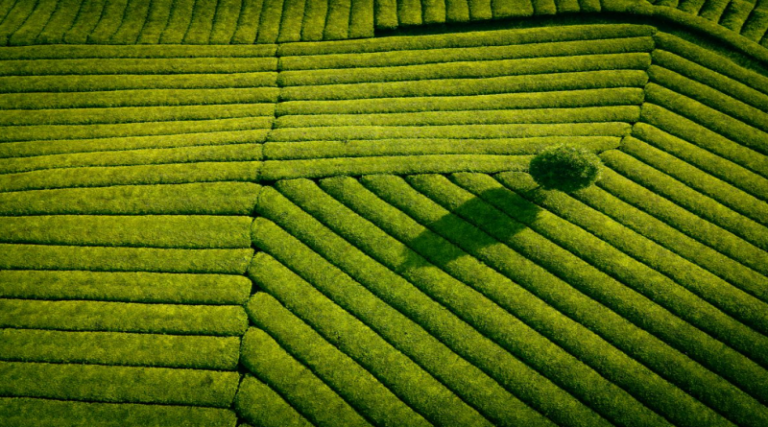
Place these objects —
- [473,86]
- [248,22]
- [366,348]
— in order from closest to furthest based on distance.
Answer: [366,348]
[473,86]
[248,22]

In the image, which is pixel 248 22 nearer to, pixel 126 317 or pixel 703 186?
pixel 126 317

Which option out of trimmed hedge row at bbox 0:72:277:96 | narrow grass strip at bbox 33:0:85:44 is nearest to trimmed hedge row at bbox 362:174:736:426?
trimmed hedge row at bbox 0:72:277:96

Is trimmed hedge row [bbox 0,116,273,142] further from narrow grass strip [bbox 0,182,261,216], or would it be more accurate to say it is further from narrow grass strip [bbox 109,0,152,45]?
narrow grass strip [bbox 109,0,152,45]

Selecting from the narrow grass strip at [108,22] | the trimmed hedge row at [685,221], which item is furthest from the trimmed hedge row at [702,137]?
the narrow grass strip at [108,22]

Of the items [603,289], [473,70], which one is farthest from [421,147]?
[603,289]

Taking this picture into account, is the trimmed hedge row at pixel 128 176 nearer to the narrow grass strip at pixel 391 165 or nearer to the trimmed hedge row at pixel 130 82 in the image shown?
the narrow grass strip at pixel 391 165

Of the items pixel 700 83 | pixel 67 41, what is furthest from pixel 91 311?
pixel 700 83
